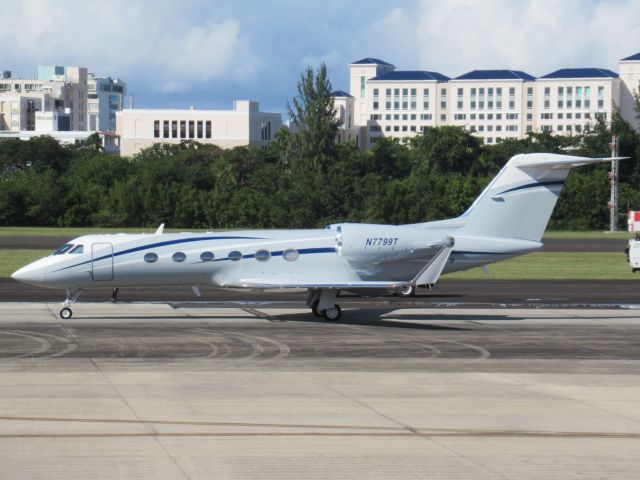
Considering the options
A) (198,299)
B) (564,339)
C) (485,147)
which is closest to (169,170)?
(485,147)

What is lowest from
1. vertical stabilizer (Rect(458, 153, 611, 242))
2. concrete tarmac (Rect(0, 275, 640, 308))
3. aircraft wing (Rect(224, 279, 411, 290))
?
concrete tarmac (Rect(0, 275, 640, 308))

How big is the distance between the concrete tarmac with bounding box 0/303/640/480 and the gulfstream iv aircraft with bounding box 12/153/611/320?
1.14m

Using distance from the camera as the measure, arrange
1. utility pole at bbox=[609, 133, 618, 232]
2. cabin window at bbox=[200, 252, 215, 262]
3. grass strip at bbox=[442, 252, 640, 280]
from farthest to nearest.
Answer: utility pole at bbox=[609, 133, 618, 232] → grass strip at bbox=[442, 252, 640, 280] → cabin window at bbox=[200, 252, 215, 262]

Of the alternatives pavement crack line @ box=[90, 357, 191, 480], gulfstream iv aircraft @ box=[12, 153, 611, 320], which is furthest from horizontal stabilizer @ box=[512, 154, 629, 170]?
pavement crack line @ box=[90, 357, 191, 480]

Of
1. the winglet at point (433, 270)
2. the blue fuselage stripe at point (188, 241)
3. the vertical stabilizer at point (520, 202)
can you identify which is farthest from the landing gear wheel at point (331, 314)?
the vertical stabilizer at point (520, 202)

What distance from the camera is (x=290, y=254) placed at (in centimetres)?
3161

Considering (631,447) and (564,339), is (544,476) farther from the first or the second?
(564,339)

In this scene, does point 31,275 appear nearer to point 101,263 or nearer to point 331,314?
point 101,263

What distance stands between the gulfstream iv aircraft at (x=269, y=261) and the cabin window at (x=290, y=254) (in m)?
0.03

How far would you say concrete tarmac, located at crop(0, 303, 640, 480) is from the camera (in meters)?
13.9

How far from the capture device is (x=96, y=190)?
111375 mm

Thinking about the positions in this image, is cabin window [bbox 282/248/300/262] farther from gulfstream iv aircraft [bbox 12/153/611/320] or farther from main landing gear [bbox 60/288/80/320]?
main landing gear [bbox 60/288/80/320]

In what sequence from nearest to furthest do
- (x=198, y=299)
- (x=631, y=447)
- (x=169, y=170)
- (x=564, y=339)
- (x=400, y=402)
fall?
(x=631, y=447) → (x=400, y=402) → (x=564, y=339) → (x=198, y=299) → (x=169, y=170)

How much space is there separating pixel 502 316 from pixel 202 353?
39.9ft
